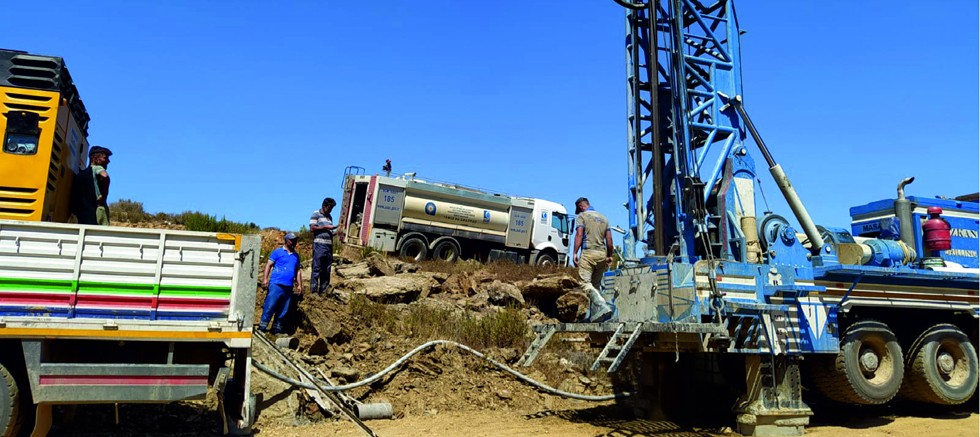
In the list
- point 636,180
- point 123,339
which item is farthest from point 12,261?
point 636,180

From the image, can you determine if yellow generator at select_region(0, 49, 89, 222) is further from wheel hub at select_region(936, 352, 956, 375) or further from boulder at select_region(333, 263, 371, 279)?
wheel hub at select_region(936, 352, 956, 375)

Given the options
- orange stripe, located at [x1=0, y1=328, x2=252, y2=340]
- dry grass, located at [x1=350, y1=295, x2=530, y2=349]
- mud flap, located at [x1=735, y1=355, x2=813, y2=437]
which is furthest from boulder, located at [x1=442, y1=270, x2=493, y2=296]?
orange stripe, located at [x1=0, y1=328, x2=252, y2=340]

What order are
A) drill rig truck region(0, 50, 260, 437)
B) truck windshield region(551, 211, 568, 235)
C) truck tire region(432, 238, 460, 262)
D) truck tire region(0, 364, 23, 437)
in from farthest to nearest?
truck windshield region(551, 211, 568, 235), truck tire region(432, 238, 460, 262), drill rig truck region(0, 50, 260, 437), truck tire region(0, 364, 23, 437)

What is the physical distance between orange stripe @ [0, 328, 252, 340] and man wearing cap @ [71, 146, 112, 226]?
1842mm

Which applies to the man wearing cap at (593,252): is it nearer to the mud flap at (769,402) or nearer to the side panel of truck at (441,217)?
the mud flap at (769,402)

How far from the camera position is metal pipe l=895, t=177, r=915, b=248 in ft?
35.4

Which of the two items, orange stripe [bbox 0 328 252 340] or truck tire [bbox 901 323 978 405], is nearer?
orange stripe [bbox 0 328 252 340]

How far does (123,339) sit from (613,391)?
676 cm

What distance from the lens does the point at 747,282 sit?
29.4 ft

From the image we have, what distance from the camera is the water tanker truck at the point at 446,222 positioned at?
2172 cm

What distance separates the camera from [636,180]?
1045cm

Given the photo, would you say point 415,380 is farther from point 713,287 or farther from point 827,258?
point 827,258

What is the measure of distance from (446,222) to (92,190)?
51.4 feet

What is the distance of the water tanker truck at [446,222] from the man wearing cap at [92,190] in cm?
1362
